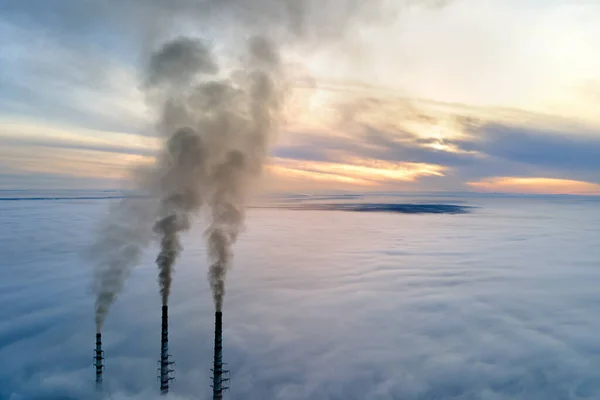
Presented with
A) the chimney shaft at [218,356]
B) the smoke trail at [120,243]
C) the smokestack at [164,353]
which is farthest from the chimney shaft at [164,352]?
the smoke trail at [120,243]

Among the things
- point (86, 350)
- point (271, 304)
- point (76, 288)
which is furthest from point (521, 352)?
point (76, 288)

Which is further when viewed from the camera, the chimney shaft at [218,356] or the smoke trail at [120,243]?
the smoke trail at [120,243]

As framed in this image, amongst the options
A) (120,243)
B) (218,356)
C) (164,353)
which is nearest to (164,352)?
(164,353)

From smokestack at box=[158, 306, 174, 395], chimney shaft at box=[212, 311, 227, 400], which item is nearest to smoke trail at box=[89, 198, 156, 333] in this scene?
smokestack at box=[158, 306, 174, 395]

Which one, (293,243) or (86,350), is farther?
(293,243)

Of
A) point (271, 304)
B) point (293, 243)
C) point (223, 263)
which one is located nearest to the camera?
point (223, 263)

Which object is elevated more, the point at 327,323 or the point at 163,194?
the point at 163,194

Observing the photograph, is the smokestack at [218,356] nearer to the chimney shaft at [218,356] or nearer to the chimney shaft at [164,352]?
the chimney shaft at [218,356]

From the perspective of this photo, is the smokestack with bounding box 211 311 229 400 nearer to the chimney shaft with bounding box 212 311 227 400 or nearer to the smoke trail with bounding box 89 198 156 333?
the chimney shaft with bounding box 212 311 227 400

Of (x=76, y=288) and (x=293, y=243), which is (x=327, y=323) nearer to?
(x=76, y=288)

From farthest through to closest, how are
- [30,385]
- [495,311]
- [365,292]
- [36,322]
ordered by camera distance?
[365,292]
[495,311]
[36,322]
[30,385]

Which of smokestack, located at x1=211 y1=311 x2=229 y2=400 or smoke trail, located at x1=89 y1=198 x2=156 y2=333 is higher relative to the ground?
smoke trail, located at x1=89 y1=198 x2=156 y2=333
